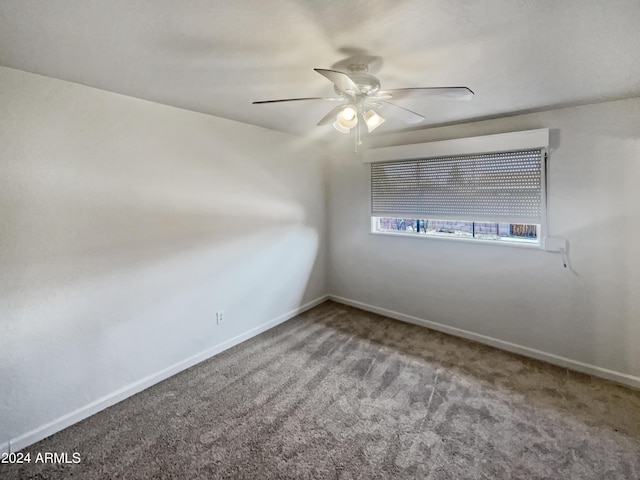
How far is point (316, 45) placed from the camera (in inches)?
58.2

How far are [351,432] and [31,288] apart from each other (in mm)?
2179

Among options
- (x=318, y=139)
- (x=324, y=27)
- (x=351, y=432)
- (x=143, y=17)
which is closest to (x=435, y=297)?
(x=351, y=432)

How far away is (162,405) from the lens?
216 centimetres

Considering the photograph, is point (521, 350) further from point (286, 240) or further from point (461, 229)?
point (286, 240)

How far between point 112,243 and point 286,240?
5.87ft

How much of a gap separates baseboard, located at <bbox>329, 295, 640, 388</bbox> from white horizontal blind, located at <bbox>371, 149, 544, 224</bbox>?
1.20m

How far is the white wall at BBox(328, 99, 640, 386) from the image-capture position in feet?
7.54

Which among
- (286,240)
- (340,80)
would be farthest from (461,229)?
(340,80)

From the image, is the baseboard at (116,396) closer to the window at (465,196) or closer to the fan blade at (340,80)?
the window at (465,196)

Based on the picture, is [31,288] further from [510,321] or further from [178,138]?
[510,321]

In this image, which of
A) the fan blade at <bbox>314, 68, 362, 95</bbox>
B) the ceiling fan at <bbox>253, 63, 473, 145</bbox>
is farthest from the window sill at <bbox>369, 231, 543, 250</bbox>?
the fan blade at <bbox>314, 68, 362, 95</bbox>

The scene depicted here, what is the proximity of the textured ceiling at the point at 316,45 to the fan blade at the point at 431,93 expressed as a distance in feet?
A: 0.59

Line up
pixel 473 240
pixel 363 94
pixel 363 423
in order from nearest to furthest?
pixel 363 94
pixel 363 423
pixel 473 240

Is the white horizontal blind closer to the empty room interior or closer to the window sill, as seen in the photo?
the empty room interior
